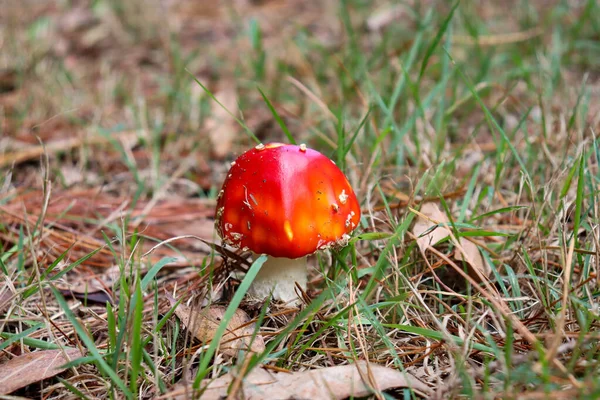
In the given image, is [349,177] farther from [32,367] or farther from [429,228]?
[32,367]

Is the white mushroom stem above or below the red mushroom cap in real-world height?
below

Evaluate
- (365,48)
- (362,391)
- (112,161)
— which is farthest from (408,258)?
(365,48)

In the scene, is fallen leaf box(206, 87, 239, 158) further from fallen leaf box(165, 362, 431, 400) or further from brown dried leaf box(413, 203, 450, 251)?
fallen leaf box(165, 362, 431, 400)

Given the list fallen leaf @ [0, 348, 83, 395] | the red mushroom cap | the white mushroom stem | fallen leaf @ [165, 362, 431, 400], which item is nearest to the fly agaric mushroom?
the red mushroom cap

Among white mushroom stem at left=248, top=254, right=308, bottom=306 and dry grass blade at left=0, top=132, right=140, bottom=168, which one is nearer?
white mushroom stem at left=248, top=254, right=308, bottom=306

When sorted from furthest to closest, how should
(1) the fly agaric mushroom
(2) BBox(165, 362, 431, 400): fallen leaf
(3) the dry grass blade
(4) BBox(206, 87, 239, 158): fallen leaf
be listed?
(4) BBox(206, 87, 239, 158): fallen leaf → (3) the dry grass blade → (1) the fly agaric mushroom → (2) BBox(165, 362, 431, 400): fallen leaf

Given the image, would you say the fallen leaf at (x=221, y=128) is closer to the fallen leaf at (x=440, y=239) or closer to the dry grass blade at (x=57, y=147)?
the dry grass blade at (x=57, y=147)

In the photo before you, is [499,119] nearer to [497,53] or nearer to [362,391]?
[497,53]
